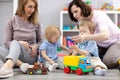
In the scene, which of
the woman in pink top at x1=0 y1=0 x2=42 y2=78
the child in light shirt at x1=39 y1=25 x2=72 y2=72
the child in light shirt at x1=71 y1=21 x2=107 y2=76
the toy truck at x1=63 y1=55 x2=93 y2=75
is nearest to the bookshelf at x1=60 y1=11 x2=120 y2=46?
the woman in pink top at x1=0 y1=0 x2=42 y2=78

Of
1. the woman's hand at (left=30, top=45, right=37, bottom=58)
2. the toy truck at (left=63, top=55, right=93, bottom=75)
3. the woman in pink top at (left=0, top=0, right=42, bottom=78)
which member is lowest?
the toy truck at (left=63, top=55, right=93, bottom=75)

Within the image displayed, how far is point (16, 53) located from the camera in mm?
1623

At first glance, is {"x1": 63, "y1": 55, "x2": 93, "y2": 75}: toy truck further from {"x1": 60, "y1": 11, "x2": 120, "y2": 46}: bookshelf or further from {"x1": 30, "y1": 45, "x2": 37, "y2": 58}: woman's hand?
{"x1": 60, "y1": 11, "x2": 120, "y2": 46}: bookshelf

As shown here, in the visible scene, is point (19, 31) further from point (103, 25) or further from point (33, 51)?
point (103, 25)

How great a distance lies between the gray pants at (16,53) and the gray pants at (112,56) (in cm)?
59

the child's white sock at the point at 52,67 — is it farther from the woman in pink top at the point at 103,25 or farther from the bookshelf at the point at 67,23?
the bookshelf at the point at 67,23

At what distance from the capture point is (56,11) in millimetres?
4133

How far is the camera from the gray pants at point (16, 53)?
5.29ft

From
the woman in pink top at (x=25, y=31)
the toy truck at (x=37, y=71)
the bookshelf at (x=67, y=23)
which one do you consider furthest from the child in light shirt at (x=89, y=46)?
the bookshelf at (x=67, y=23)

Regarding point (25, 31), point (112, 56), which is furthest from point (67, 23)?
point (112, 56)

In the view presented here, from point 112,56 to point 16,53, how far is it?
76 centimetres

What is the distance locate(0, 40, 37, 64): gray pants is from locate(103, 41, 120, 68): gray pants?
1.94 ft

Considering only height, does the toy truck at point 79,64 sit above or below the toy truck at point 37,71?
above

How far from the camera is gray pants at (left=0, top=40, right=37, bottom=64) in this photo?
1.61 metres
